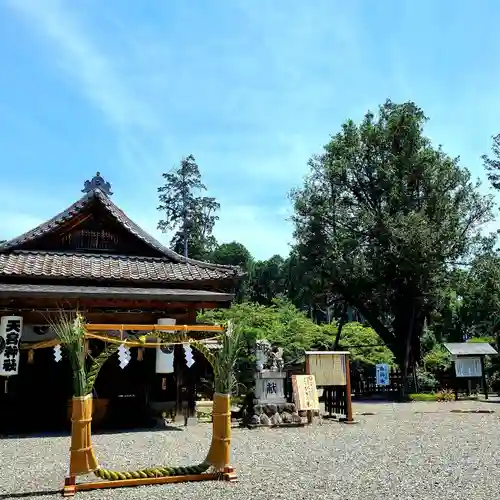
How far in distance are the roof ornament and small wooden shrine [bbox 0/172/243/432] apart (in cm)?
4

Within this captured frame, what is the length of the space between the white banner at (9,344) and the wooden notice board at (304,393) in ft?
23.3

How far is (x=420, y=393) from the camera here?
24.5 m

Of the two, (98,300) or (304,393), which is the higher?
(98,300)

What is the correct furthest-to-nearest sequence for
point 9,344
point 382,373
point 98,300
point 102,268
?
point 382,373 → point 102,268 → point 98,300 → point 9,344

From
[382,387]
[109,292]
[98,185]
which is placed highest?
[98,185]

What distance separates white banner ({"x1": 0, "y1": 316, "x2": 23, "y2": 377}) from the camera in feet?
40.1

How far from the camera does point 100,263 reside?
589 inches

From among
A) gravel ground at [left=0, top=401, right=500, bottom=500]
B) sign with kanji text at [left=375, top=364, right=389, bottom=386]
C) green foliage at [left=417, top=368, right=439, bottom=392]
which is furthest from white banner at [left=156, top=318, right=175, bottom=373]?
green foliage at [left=417, top=368, right=439, bottom=392]

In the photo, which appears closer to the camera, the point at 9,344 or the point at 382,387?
the point at 9,344

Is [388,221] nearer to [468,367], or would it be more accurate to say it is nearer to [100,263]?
[468,367]

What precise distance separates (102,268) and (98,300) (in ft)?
5.92

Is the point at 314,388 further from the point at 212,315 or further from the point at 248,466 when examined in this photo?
the point at 212,315

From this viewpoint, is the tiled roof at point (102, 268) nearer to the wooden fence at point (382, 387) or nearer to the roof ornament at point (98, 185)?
the roof ornament at point (98, 185)

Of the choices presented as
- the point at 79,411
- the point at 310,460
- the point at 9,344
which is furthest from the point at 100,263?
the point at 310,460
